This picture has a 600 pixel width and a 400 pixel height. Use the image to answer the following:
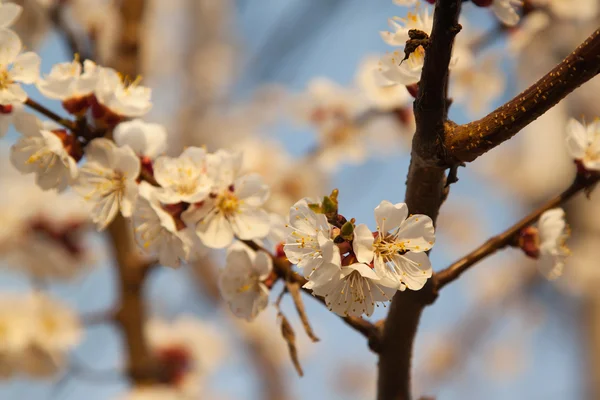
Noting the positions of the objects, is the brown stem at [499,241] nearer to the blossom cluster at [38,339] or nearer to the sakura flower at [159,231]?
the sakura flower at [159,231]

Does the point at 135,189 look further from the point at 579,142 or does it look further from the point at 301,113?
the point at 301,113

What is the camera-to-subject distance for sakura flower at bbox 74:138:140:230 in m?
0.67

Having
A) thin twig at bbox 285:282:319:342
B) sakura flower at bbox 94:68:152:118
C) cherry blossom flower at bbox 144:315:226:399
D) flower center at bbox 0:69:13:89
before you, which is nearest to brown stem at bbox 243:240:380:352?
thin twig at bbox 285:282:319:342

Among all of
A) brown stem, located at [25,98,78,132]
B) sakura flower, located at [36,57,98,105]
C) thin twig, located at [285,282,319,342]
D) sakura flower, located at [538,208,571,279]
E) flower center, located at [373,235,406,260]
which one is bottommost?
thin twig, located at [285,282,319,342]

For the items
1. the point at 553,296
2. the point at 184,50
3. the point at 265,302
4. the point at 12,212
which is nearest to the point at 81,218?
the point at 12,212

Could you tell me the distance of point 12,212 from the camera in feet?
5.59

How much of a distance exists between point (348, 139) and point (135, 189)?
91 centimetres

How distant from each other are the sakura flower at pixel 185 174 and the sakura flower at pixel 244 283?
0.08 m

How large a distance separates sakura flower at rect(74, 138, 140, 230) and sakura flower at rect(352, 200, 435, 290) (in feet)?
0.98

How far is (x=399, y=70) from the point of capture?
639 millimetres

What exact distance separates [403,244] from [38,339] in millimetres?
A: 1290

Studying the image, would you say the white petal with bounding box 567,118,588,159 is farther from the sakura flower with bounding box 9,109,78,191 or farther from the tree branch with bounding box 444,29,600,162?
the sakura flower with bounding box 9,109,78,191

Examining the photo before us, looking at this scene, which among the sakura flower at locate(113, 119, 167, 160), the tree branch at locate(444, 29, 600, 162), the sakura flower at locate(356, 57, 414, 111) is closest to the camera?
the tree branch at locate(444, 29, 600, 162)

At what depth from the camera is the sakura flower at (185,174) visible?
670 millimetres
